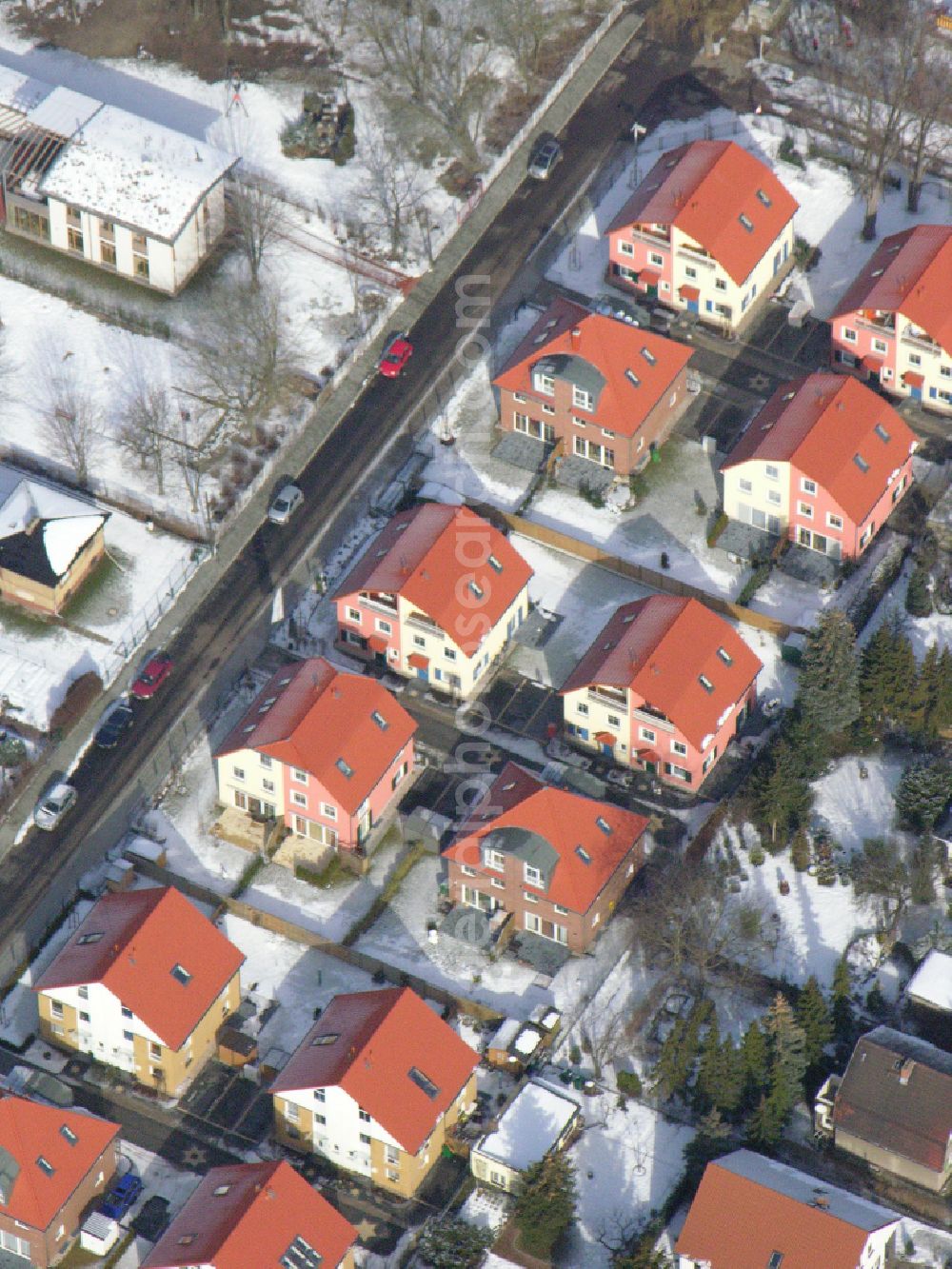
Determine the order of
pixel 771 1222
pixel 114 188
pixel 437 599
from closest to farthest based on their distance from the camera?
pixel 771 1222 → pixel 437 599 → pixel 114 188

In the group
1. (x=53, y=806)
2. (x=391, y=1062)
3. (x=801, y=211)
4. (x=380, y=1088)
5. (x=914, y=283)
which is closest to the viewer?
(x=380, y=1088)

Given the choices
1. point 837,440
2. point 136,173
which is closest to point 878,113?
point 837,440

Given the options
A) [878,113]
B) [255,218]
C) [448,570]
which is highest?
[878,113]

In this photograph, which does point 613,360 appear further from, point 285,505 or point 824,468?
point 285,505

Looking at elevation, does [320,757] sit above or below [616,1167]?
above

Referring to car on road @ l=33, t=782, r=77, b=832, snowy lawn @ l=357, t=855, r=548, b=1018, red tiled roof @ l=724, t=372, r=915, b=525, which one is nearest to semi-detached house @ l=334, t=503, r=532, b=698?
snowy lawn @ l=357, t=855, r=548, b=1018

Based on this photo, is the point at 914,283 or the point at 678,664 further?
the point at 914,283

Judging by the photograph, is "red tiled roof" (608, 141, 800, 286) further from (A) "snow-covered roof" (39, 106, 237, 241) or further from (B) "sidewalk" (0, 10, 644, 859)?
(A) "snow-covered roof" (39, 106, 237, 241)

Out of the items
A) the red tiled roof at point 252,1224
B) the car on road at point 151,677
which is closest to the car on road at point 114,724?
the car on road at point 151,677
